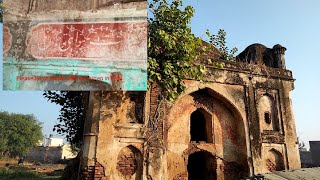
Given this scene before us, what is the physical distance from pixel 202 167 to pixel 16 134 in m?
34.0

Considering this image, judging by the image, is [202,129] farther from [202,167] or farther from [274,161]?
[274,161]

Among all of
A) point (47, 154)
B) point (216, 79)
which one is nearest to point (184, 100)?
point (216, 79)

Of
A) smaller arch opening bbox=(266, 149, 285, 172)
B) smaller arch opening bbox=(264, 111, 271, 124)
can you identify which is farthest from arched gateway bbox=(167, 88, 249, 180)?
smaller arch opening bbox=(264, 111, 271, 124)

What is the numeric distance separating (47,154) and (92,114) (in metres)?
41.7

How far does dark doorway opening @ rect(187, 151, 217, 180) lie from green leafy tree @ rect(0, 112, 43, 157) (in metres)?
32.4

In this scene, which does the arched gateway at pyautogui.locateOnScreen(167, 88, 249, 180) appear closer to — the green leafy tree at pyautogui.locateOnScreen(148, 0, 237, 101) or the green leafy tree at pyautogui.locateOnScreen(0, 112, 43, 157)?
the green leafy tree at pyautogui.locateOnScreen(148, 0, 237, 101)

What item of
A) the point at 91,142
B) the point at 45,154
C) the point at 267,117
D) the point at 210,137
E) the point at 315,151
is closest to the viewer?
the point at 91,142

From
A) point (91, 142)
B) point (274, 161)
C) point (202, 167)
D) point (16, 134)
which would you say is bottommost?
point (202, 167)

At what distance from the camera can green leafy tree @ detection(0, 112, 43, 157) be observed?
123ft

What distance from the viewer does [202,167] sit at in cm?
1046

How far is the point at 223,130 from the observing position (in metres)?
10.2

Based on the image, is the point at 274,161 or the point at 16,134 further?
the point at 16,134

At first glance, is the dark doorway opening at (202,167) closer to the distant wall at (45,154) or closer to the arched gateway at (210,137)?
the arched gateway at (210,137)

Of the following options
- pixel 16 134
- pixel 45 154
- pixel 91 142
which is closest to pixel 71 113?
pixel 91 142
